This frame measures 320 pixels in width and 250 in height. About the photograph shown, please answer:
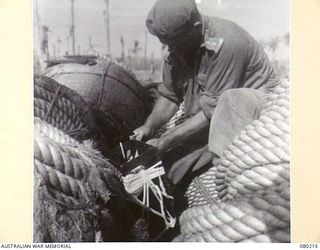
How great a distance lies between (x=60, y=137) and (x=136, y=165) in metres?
0.29

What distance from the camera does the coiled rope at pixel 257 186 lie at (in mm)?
1904

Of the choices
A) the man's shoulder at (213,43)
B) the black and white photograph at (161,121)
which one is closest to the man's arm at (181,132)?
the black and white photograph at (161,121)

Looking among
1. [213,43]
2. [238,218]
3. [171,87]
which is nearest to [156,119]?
[171,87]

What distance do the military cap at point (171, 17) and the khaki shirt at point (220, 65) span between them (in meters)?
0.07

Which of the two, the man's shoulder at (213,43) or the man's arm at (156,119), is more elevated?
the man's shoulder at (213,43)

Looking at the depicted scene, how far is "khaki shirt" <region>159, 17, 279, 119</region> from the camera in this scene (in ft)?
6.40

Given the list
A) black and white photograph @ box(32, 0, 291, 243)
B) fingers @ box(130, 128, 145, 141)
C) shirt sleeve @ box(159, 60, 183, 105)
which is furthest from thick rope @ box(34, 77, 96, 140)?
shirt sleeve @ box(159, 60, 183, 105)

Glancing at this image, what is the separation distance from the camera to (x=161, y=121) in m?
1.99

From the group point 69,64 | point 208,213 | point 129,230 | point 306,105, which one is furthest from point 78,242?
point 306,105

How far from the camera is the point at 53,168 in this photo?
1.91m

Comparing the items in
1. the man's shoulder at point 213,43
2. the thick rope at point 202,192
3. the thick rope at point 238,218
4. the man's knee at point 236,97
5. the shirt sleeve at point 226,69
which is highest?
the man's shoulder at point 213,43

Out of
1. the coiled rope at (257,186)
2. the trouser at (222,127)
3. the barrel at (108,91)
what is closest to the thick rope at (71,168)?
the barrel at (108,91)

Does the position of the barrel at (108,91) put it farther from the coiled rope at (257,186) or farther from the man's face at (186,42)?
the coiled rope at (257,186)

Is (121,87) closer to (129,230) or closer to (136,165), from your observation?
(136,165)
